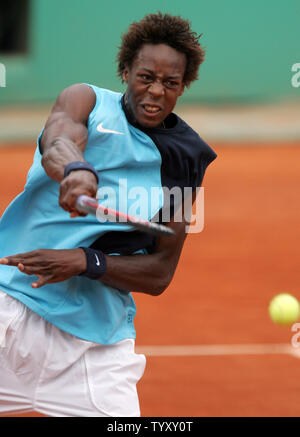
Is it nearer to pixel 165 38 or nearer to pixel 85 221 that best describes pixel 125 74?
pixel 165 38

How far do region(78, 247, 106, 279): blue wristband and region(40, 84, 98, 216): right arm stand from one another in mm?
432

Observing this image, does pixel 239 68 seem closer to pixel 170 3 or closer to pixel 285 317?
pixel 170 3

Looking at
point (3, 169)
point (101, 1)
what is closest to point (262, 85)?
point (101, 1)

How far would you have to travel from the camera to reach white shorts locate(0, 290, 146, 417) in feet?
11.5

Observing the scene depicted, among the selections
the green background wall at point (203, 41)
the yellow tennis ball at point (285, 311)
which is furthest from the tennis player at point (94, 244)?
the green background wall at point (203, 41)

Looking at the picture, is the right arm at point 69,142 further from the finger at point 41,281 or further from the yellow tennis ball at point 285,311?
the yellow tennis ball at point 285,311

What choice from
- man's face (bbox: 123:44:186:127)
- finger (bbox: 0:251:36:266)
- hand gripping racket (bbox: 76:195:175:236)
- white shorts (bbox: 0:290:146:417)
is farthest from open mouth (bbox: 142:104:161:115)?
white shorts (bbox: 0:290:146:417)

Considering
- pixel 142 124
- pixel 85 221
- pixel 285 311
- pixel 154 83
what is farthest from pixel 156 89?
pixel 285 311

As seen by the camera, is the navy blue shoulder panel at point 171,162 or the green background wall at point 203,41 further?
the green background wall at point 203,41

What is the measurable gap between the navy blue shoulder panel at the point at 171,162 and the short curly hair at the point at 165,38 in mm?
263

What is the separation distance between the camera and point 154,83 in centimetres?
349

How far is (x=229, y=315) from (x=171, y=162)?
16.7 ft

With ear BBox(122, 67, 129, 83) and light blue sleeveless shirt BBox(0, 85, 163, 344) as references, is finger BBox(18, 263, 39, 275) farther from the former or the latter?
ear BBox(122, 67, 129, 83)

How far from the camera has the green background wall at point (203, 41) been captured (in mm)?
19969
